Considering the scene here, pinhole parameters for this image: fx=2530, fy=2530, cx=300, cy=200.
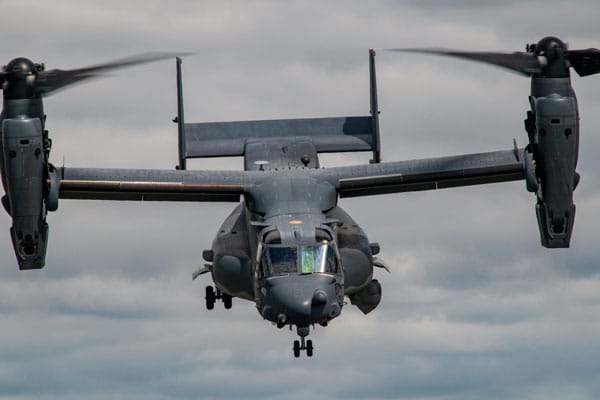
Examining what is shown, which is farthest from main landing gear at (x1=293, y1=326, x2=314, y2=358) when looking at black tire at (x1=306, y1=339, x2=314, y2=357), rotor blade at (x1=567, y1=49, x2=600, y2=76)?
rotor blade at (x1=567, y1=49, x2=600, y2=76)

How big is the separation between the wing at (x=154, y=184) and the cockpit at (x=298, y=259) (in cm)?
523

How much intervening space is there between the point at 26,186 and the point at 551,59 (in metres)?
14.5

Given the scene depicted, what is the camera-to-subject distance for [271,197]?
6969 cm

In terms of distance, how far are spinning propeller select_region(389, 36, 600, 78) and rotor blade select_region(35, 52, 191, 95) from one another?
27.3 ft

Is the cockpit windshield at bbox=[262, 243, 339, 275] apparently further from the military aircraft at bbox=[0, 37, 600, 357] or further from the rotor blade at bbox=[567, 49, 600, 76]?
the rotor blade at bbox=[567, 49, 600, 76]

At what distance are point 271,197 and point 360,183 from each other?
3566mm

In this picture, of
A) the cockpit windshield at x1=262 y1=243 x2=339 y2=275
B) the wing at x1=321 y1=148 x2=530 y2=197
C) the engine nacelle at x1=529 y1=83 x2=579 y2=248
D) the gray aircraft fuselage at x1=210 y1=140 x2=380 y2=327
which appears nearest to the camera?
the gray aircraft fuselage at x1=210 y1=140 x2=380 y2=327

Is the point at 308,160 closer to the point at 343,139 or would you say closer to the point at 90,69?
the point at 343,139

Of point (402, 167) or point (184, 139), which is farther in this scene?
point (184, 139)

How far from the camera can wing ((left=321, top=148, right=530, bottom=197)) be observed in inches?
2832

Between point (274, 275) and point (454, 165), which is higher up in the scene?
point (454, 165)

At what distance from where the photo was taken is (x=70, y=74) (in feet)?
223

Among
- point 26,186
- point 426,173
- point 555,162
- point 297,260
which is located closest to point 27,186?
point 26,186

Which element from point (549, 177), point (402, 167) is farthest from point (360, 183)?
point (549, 177)
